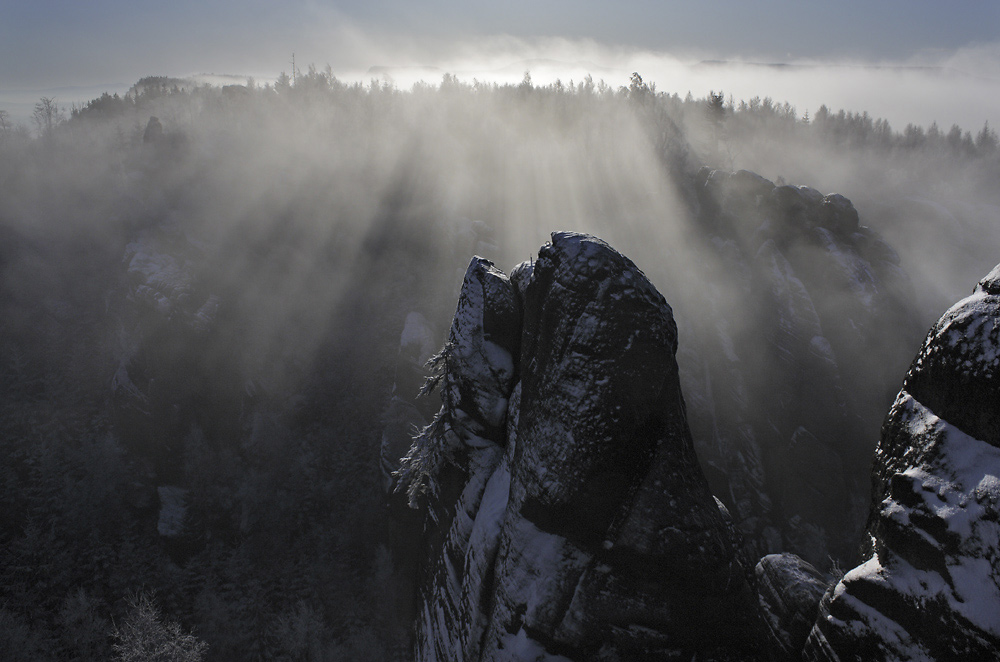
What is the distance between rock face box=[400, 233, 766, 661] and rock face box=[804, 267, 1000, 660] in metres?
1.77

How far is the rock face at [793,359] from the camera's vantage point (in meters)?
24.7

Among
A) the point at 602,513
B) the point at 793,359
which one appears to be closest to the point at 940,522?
the point at 602,513

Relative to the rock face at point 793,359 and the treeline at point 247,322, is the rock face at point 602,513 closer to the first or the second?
the treeline at point 247,322

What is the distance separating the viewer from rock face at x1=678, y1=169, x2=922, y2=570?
24.7m

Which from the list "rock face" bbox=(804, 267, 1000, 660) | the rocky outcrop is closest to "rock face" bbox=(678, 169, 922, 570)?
the rocky outcrop

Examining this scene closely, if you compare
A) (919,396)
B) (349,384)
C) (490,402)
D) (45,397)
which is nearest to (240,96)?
(45,397)

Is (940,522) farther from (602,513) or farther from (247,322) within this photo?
(247,322)

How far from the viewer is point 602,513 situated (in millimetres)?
7422

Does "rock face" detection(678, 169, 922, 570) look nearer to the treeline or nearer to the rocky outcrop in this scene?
the treeline

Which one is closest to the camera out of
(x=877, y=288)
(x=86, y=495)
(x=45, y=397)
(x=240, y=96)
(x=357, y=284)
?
(x=86, y=495)

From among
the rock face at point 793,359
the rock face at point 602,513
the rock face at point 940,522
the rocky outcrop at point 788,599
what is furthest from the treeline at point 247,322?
the rock face at point 940,522

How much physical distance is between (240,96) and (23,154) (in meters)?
24.4

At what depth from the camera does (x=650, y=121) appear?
50750 mm

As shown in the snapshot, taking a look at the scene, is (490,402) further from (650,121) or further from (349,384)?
(650,121)
